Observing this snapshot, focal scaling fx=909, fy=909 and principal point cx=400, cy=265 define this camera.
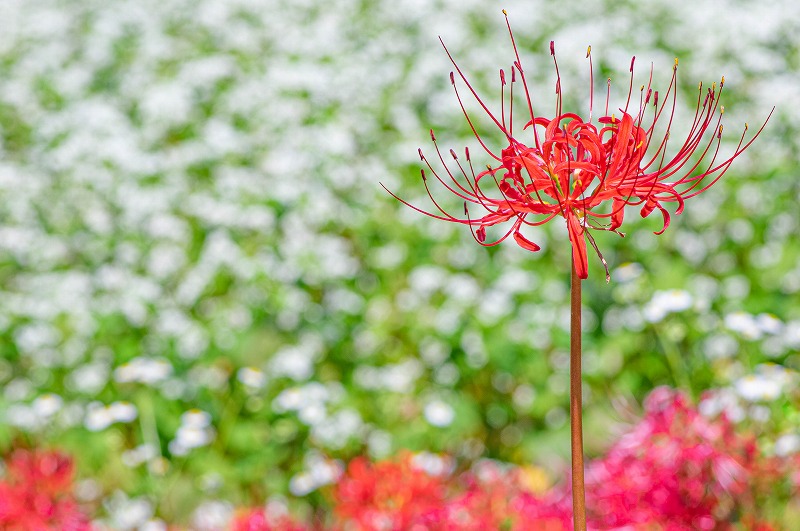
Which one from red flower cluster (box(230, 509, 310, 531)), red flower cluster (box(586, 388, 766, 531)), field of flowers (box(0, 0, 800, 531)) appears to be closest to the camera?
red flower cluster (box(586, 388, 766, 531))

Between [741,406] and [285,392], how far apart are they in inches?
39.8

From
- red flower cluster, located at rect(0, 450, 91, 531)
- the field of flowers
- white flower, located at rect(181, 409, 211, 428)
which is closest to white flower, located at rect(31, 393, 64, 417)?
the field of flowers

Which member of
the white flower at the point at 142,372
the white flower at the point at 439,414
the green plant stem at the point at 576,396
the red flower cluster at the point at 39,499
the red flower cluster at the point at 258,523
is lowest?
the white flower at the point at 142,372

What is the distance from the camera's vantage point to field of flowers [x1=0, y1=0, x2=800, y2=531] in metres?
1.75

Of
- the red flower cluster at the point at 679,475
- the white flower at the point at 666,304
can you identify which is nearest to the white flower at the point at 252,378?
the white flower at the point at 666,304

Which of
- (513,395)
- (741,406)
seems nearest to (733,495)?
(741,406)

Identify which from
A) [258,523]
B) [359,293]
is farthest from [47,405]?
[258,523]

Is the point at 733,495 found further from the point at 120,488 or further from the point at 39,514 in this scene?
the point at 120,488

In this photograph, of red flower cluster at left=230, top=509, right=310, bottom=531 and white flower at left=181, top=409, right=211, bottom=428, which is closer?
red flower cluster at left=230, top=509, right=310, bottom=531

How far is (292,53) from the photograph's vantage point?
4.12m

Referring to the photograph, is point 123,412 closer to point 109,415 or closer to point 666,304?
point 109,415

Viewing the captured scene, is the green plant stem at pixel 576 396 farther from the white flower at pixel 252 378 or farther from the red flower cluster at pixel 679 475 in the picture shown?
the white flower at pixel 252 378

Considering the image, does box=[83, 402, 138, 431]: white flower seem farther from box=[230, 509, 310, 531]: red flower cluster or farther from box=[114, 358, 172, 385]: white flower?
box=[230, 509, 310, 531]: red flower cluster

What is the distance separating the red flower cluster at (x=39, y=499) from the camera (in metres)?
1.49
